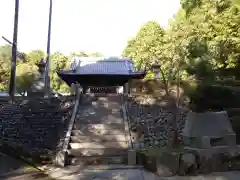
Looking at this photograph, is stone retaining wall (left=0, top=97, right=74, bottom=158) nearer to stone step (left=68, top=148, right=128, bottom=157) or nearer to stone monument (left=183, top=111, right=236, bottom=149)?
stone step (left=68, top=148, right=128, bottom=157)

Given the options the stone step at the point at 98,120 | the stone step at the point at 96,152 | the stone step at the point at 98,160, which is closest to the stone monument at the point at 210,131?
the stone step at the point at 98,160

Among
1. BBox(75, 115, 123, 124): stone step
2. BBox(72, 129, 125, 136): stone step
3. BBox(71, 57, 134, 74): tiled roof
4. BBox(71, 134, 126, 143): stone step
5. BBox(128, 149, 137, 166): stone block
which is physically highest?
BBox(71, 57, 134, 74): tiled roof

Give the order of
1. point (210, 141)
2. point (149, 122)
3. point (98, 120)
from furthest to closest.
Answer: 1. point (149, 122)
2. point (98, 120)
3. point (210, 141)

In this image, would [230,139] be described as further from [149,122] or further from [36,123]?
[36,123]

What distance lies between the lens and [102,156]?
10922 millimetres

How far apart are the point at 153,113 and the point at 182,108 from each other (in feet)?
4.97

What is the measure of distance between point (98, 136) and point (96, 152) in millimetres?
1161

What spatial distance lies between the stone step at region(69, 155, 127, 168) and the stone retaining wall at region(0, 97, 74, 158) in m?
1.21

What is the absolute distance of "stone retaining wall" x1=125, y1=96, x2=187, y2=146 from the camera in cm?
1240

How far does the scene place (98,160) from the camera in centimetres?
1068

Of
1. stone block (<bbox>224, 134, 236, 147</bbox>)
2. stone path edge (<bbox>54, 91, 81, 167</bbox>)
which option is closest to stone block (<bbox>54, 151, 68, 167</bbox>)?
stone path edge (<bbox>54, 91, 81, 167</bbox>)

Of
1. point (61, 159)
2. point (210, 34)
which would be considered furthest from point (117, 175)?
point (210, 34)

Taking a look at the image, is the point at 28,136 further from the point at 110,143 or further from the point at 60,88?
the point at 60,88

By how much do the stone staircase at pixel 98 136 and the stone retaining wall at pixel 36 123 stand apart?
2.12 ft
